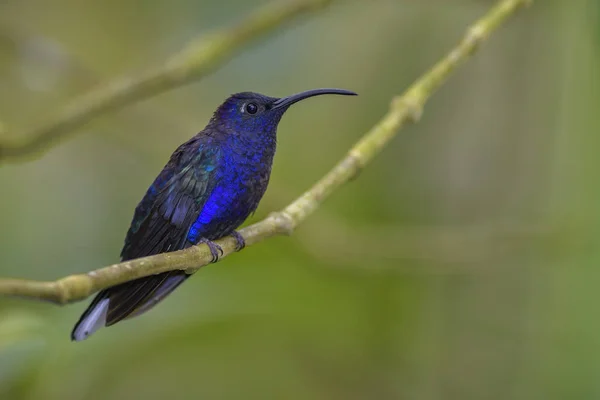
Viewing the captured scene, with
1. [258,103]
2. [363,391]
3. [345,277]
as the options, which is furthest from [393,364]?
[258,103]

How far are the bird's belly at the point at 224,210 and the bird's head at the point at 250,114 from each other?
0.37 ft

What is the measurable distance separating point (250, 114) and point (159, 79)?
0.23m

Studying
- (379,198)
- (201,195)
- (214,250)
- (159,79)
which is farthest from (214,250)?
(379,198)

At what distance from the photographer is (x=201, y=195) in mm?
1194

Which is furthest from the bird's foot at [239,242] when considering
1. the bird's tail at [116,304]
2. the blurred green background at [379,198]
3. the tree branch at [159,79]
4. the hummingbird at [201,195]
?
the blurred green background at [379,198]

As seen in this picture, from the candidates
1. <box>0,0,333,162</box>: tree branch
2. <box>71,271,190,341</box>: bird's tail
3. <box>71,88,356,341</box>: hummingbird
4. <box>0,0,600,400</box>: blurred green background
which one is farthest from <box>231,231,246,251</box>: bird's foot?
<box>0,0,600,400</box>: blurred green background

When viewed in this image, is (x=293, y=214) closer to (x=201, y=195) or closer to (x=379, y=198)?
(x=201, y=195)

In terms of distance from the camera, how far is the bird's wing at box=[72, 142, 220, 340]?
0.97m

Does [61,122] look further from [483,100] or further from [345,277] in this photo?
[483,100]

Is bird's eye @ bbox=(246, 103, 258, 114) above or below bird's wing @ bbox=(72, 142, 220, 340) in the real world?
above

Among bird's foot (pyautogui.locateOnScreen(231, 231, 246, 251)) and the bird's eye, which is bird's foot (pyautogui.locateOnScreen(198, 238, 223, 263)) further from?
the bird's eye

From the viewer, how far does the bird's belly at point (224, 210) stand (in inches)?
47.6

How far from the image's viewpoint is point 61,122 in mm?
1190

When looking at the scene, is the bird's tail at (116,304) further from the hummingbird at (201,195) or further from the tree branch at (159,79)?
the tree branch at (159,79)
